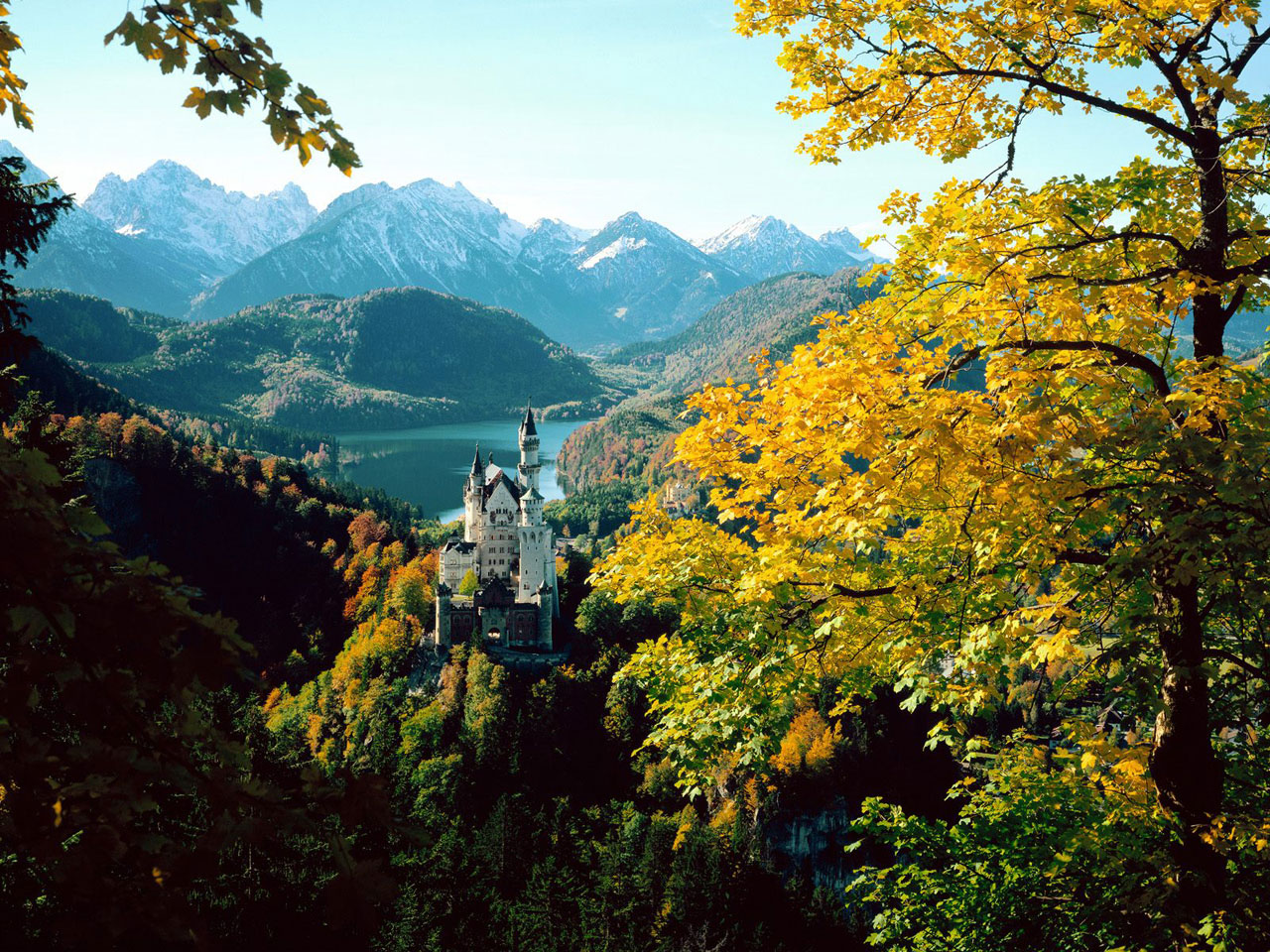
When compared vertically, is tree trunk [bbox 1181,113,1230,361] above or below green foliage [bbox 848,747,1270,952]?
above

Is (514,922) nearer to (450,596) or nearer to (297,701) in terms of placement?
(450,596)

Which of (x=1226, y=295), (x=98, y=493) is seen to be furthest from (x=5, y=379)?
(x=98, y=493)

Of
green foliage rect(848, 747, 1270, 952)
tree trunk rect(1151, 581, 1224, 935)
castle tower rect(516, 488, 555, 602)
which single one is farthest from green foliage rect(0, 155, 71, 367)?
castle tower rect(516, 488, 555, 602)

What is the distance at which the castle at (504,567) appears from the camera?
60.1 meters

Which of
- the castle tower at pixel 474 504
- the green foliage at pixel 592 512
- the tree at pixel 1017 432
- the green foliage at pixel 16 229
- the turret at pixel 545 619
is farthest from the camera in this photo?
the green foliage at pixel 592 512

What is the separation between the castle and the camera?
60125 millimetres

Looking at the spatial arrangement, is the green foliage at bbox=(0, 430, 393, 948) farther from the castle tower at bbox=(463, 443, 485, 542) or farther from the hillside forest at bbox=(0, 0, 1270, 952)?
the castle tower at bbox=(463, 443, 485, 542)

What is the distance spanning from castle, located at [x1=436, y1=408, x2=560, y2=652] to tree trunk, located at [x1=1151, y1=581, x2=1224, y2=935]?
54.7 meters

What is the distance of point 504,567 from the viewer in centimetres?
6488

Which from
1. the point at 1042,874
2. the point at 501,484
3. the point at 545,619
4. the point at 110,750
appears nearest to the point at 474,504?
the point at 501,484

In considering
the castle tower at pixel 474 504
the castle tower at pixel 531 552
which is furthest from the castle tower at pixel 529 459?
the castle tower at pixel 474 504

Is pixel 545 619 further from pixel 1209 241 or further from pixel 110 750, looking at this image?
pixel 110 750

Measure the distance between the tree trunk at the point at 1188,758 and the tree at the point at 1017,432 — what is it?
0.07 feet

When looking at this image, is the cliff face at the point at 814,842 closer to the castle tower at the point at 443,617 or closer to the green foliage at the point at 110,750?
the castle tower at the point at 443,617
